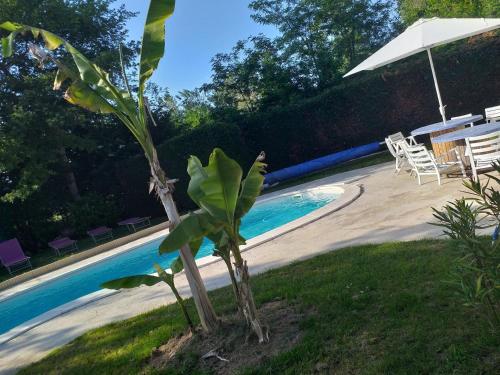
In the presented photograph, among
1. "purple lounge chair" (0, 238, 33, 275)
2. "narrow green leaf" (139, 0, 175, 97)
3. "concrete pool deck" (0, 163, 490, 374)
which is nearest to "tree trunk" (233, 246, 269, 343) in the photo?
"narrow green leaf" (139, 0, 175, 97)

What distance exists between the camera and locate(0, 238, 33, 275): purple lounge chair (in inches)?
620

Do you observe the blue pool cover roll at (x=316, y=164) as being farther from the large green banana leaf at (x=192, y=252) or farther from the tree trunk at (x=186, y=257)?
the tree trunk at (x=186, y=257)

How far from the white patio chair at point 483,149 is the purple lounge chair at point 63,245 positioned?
14.5m

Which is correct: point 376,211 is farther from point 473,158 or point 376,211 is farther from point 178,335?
point 178,335

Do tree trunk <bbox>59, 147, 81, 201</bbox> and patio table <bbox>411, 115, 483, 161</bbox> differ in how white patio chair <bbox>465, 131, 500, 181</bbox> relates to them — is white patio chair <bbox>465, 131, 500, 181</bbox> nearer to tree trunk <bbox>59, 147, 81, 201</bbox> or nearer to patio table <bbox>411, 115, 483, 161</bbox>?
patio table <bbox>411, 115, 483, 161</bbox>

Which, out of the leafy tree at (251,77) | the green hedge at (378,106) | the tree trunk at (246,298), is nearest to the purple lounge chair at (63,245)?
the green hedge at (378,106)

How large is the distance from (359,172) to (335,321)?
33.3 ft

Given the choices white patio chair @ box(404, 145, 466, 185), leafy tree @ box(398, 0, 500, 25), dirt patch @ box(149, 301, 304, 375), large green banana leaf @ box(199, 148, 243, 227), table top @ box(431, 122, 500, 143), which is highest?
leafy tree @ box(398, 0, 500, 25)

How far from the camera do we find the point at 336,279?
5.17 metres

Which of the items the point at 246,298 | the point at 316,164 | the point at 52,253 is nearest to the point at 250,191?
the point at 246,298

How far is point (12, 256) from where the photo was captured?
16.0 metres

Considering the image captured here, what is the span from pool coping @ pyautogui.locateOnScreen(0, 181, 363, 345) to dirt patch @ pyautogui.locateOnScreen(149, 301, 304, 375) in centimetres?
379

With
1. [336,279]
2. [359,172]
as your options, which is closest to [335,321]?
[336,279]

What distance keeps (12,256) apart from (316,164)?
41.5ft
